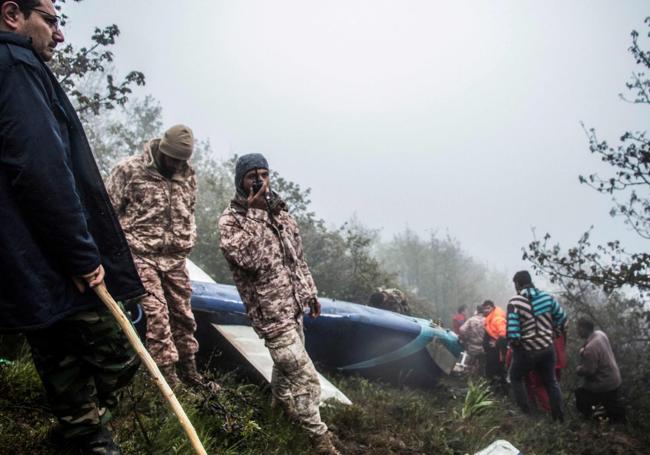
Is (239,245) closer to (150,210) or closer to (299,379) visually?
(150,210)

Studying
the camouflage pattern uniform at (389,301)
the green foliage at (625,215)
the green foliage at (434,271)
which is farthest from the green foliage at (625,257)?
the green foliage at (434,271)

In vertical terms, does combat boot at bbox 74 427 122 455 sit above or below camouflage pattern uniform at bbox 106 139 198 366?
below

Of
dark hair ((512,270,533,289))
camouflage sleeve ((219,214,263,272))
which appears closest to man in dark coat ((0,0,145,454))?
camouflage sleeve ((219,214,263,272))

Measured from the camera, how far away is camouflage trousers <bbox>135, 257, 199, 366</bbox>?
3.64 m

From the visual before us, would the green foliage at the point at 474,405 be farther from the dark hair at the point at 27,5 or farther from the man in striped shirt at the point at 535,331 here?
the dark hair at the point at 27,5

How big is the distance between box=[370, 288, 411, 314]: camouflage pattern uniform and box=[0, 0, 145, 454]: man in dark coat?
9125mm

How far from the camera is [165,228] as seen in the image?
3998 millimetres

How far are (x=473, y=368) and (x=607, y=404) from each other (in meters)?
3.15

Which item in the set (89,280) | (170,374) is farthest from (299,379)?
(89,280)

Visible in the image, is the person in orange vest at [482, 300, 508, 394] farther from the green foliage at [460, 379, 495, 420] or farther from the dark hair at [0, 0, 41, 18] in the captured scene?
the dark hair at [0, 0, 41, 18]

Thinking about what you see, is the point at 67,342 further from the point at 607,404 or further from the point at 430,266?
the point at 430,266

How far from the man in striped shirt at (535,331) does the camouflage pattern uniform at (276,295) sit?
14.1 ft

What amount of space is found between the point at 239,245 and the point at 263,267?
0.26 meters

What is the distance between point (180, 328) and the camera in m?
4.14
